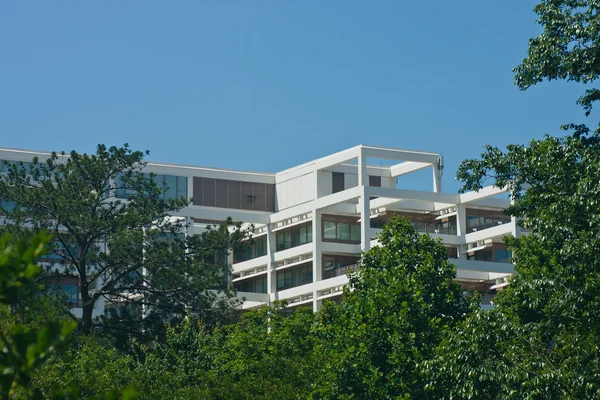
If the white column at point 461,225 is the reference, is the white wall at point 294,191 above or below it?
above

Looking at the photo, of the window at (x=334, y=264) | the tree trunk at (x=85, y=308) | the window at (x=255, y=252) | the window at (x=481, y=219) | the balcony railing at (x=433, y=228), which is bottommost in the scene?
the tree trunk at (x=85, y=308)

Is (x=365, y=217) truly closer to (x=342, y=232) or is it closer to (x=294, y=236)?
(x=342, y=232)

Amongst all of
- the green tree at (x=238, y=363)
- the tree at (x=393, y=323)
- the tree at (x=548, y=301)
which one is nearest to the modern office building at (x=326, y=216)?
the green tree at (x=238, y=363)

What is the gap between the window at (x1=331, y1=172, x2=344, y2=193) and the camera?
254 ft

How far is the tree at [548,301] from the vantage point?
23.0 metres

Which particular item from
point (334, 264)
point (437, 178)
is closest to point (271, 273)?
point (334, 264)

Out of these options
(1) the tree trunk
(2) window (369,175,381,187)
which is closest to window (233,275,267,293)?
(2) window (369,175,381,187)

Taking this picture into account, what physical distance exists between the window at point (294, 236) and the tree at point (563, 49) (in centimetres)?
5098

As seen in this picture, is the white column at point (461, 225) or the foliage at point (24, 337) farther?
the white column at point (461, 225)

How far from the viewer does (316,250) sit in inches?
2884

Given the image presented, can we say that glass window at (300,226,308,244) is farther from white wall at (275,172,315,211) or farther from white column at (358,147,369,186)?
white column at (358,147,369,186)

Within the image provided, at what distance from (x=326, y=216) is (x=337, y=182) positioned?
370 cm

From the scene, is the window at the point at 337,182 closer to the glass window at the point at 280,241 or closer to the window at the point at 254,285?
the glass window at the point at 280,241

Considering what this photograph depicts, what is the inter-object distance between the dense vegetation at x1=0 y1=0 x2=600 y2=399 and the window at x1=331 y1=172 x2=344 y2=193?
923 inches
